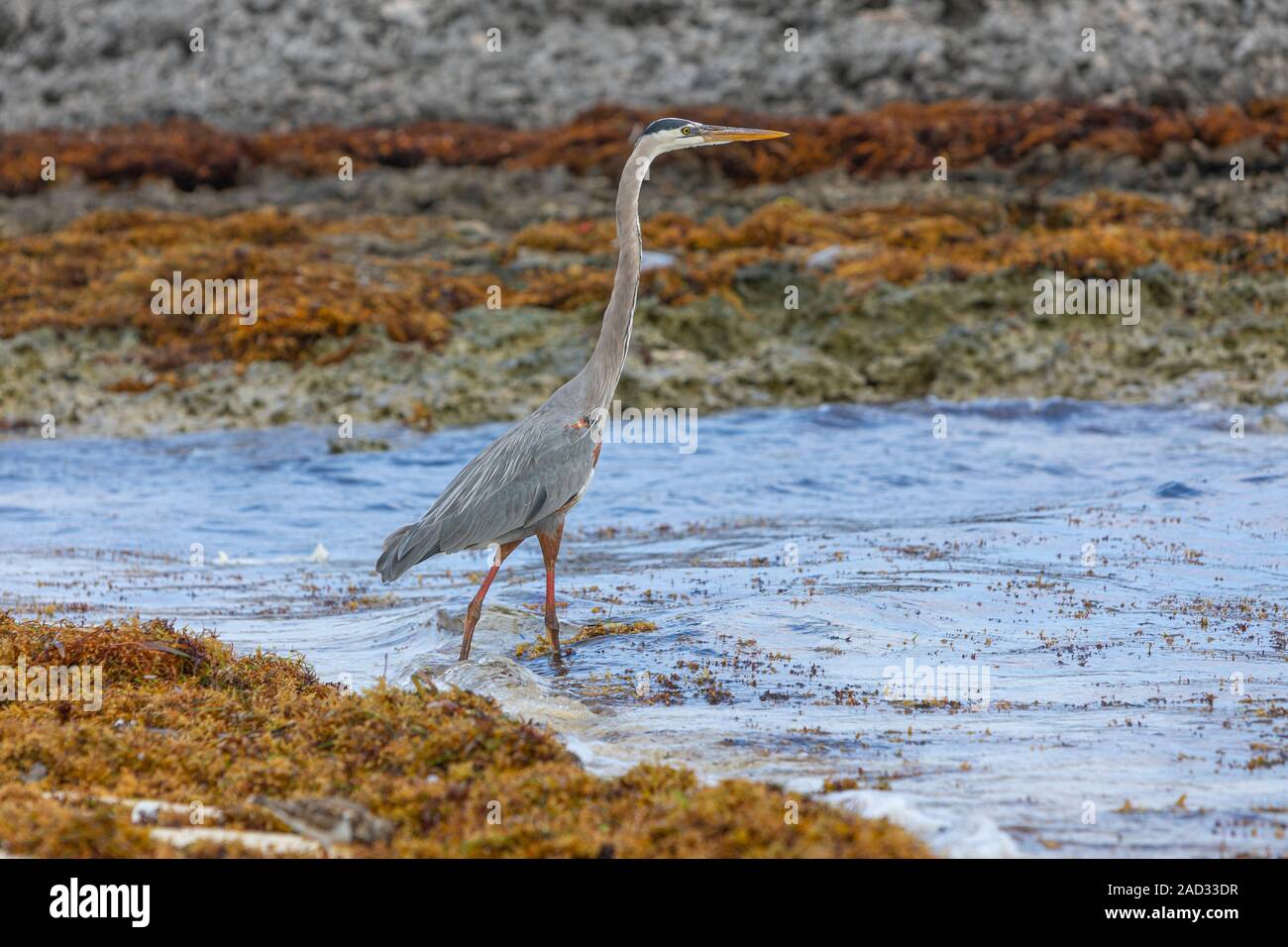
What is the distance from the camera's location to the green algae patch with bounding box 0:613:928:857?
4.39 m

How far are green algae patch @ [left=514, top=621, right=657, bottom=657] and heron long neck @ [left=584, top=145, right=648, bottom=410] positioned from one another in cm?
134

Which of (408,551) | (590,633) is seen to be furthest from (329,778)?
(590,633)

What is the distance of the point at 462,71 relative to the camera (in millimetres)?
32625

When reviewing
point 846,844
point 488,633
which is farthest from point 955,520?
point 846,844

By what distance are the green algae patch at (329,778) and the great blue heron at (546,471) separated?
3.75 feet

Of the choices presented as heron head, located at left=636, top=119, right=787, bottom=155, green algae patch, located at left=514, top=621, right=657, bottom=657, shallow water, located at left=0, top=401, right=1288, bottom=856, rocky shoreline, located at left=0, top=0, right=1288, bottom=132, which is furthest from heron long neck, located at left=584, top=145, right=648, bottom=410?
rocky shoreline, located at left=0, top=0, right=1288, bottom=132

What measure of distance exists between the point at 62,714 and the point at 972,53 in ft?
88.5

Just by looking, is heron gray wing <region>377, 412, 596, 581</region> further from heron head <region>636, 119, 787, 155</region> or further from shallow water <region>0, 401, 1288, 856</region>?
heron head <region>636, 119, 787, 155</region>

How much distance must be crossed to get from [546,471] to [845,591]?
8.04 ft

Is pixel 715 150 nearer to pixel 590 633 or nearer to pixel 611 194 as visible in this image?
pixel 611 194

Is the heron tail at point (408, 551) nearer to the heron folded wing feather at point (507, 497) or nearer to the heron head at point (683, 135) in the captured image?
the heron folded wing feather at point (507, 497)

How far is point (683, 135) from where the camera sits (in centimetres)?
792

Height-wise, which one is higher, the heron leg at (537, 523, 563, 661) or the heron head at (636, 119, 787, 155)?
the heron head at (636, 119, 787, 155)

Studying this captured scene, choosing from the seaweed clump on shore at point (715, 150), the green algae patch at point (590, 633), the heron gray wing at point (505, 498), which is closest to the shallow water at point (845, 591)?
the green algae patch at point (590, 633)
